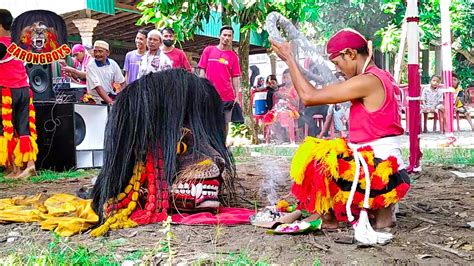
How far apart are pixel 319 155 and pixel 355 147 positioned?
22 cm

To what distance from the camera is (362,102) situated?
9.86 feet

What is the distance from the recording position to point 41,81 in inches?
266

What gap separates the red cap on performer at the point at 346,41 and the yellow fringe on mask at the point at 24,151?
391 centimetres

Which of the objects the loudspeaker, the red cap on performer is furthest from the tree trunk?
the red cap on performer

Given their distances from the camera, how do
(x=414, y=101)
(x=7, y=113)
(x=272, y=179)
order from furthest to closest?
(x=7, y=113) < (x=414, y=101) < (x=272, y=179)

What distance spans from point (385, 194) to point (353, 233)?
0.92 ft

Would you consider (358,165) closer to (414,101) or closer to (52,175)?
(414,101)

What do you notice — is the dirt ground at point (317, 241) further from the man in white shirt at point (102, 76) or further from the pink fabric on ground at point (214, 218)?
the man in white shirt at point (102, 76)

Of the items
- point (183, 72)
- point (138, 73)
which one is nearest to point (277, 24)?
point (183, 72)

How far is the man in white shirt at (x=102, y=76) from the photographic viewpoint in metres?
6.67

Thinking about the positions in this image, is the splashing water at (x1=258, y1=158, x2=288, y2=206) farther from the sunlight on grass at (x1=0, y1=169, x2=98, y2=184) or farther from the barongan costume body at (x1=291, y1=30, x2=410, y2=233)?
the sunlight on grass at (x1=0, y1=169, x2=98, y2=184)

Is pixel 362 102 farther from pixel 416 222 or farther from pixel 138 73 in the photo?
pixel 138 73

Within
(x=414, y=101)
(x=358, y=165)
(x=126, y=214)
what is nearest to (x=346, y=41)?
(x=358, y=165)

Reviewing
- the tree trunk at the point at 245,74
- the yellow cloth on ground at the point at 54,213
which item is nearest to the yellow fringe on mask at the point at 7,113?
the yellow cloth on ground at the point at 54,213
